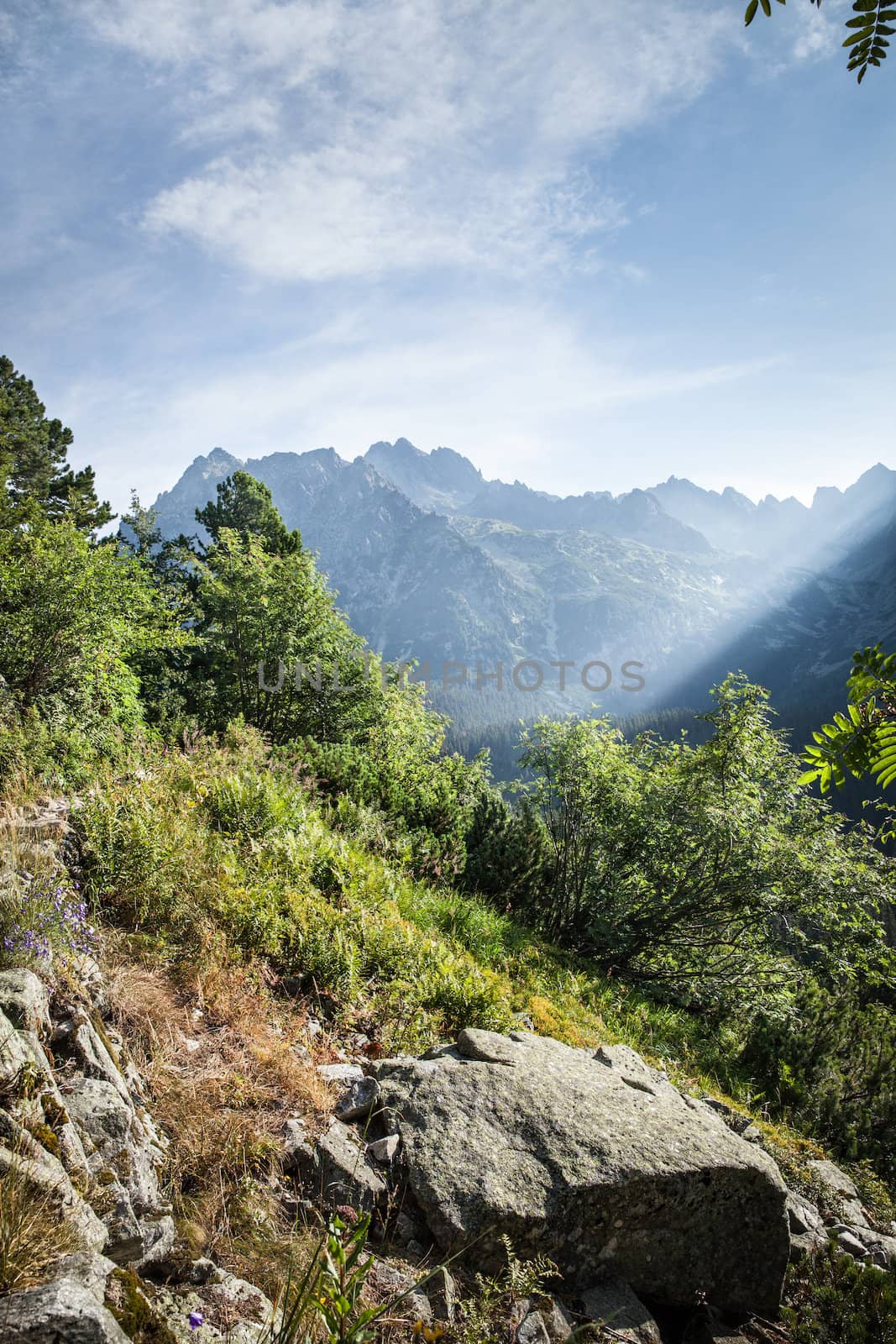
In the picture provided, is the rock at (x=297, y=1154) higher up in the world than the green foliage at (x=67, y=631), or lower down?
lower down

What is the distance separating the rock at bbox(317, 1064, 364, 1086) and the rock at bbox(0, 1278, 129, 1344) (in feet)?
8.16

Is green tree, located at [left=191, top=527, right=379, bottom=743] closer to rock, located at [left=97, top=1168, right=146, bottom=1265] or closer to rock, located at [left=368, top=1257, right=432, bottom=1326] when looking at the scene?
rock, located at [left=368, top=1257, right=432, bottom=1326]

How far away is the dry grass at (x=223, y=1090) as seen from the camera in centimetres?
286

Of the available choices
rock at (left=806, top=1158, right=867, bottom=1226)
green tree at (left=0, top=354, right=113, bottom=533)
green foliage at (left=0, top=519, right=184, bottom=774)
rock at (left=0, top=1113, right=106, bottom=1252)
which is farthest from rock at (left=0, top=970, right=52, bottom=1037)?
green tree at (left=0, top=354, right=113, bottom=533)

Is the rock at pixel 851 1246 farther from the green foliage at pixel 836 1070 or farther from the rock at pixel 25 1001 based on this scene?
the rock at pixel 25 1001

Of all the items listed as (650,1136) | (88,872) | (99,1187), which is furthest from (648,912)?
(99,1187)

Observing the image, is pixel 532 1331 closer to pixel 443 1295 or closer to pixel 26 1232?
pixel 443 1295

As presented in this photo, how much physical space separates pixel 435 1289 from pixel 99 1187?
1.73 metres

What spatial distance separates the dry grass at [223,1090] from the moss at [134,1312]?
0.64 metres

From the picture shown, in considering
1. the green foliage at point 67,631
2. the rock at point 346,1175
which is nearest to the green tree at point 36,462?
the green foliage at point 67,631

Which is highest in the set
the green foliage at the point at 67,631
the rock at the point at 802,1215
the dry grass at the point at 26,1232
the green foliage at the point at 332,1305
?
the green foliage at the point at 67,631

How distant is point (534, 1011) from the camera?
7.25 m

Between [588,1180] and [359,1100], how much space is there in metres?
1.53

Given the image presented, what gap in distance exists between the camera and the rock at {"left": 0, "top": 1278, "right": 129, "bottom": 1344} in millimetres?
1713
